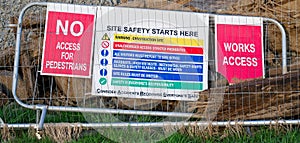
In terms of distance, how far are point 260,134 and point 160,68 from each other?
47.6 inches

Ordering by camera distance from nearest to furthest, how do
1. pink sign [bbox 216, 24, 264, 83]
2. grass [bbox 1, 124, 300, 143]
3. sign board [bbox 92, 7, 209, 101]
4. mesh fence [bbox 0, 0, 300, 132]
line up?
grass [bbox 1, 124, 300, 143] < mesh fence [bbox 0, 0, 300, 132] < sign board [bbox 92, 7, 209, 101] < pink sign [bbox 216, 24, 264, 83]

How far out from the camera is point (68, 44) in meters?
5.53

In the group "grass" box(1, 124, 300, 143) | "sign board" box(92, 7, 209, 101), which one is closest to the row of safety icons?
"sign board" box(92, 7, 209, 101)

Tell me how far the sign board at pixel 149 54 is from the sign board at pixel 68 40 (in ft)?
0.33

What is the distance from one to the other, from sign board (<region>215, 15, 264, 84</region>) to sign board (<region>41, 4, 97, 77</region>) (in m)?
1.37

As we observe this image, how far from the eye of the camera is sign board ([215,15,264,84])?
18.5 feet

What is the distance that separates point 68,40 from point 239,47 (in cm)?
181

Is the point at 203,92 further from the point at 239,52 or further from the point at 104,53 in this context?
the point at 104,53

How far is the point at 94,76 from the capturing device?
549 centimetres

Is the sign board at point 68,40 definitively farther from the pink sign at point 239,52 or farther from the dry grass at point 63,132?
the pink sign at point 239,52

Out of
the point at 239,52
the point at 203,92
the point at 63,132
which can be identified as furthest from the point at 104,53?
the point at 239,52

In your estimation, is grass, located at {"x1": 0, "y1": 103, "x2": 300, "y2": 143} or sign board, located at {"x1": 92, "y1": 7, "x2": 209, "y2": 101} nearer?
grass, located at {"x1": 0, "y1": 103, "x2": 300, "y2": 143}

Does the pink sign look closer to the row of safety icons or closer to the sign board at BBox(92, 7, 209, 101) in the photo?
the sign board at BBox(92, 7, 209, 101)

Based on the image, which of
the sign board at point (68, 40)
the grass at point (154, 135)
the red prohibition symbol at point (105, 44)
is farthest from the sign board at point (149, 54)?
the grass at point (154, 135)
